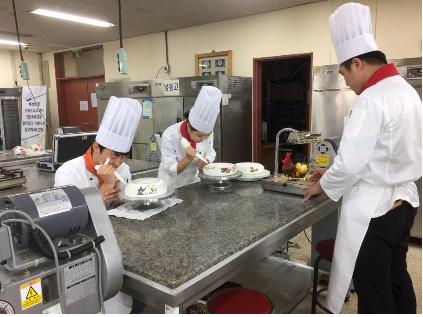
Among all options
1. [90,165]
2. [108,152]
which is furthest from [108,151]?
[90,165]

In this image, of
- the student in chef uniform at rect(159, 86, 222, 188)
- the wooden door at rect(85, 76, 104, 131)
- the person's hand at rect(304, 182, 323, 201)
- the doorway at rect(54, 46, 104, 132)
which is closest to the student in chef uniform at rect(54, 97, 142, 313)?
the student in chef uniform at rect(159, 86, 222, 188)

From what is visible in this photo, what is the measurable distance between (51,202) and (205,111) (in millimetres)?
1610

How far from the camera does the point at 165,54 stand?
6.04 meters

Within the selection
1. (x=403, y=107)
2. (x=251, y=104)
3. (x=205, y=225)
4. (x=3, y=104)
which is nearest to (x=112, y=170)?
(x=205, y=225)

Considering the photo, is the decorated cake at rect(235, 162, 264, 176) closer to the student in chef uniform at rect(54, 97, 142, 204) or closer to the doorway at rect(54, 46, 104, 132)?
the student in chef uniform at rect(54, 97, 142, 204)

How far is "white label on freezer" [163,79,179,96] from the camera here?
4.88 metres

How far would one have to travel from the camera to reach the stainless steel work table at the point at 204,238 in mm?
1209

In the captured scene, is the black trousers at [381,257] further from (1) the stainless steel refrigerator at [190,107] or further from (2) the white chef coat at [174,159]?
(1) the stainless steel refrigerator at [190,107]

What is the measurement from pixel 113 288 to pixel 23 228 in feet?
1.13

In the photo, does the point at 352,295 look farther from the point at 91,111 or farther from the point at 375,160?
the point at 91,111

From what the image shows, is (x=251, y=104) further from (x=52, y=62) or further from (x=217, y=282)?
(x=52, y=62)

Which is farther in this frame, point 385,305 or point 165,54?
point 165,54

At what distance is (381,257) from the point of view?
1.74 m

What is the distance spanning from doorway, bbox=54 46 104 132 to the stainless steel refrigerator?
7.35ft
